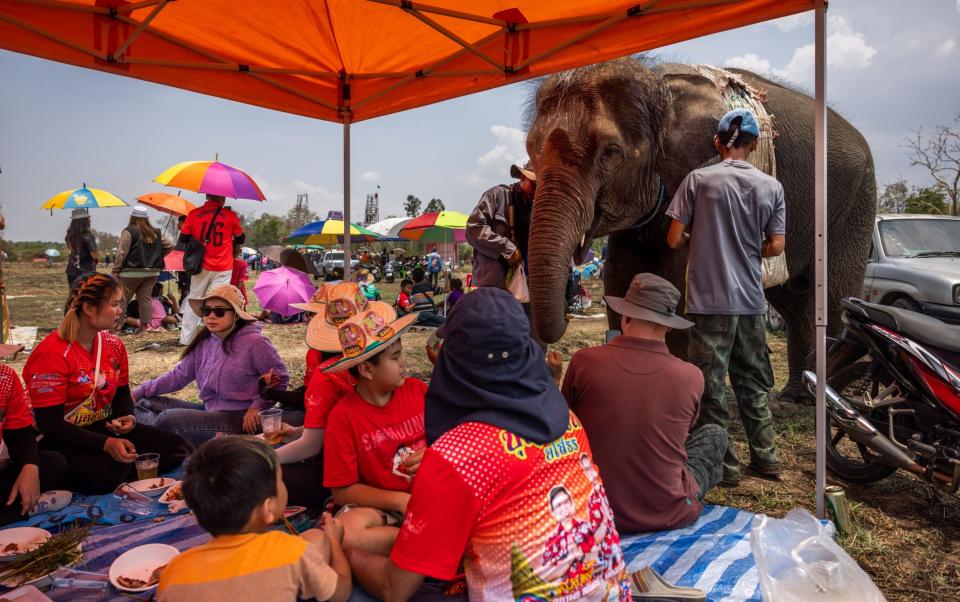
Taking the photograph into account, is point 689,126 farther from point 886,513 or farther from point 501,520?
point 501,520

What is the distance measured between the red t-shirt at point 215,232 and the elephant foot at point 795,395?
6796 mm

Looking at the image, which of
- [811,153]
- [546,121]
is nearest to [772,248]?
[546,121]

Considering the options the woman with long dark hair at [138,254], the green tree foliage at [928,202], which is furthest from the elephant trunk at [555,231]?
the green tree foliage at [928,202]

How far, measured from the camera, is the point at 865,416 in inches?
141

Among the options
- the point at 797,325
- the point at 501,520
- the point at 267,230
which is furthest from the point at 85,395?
the point at 267,230

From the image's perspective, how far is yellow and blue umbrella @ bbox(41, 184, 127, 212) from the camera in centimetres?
1097

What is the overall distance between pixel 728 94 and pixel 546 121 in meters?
1.47

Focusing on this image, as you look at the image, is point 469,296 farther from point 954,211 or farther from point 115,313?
point 954,211

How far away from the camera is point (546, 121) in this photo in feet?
14.5

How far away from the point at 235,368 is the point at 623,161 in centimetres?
302

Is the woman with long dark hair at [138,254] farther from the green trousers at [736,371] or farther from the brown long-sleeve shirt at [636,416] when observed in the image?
the brown long-sleeve shirt at [636,416]

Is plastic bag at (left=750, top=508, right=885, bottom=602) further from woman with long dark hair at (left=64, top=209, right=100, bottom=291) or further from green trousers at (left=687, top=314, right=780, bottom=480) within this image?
woman with long dark hair at (left=64, top=209, right=100, bottom=291)

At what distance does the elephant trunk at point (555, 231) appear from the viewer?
12.9 feet

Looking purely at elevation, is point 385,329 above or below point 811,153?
below
